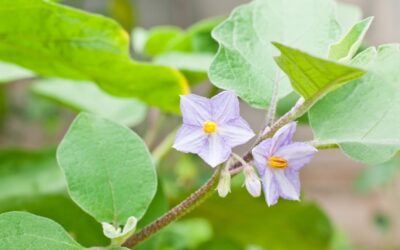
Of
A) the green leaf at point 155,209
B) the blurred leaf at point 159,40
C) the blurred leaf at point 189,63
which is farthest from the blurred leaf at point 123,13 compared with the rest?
the green leaf at point 155,209

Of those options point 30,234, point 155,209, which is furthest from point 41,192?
point 30,234

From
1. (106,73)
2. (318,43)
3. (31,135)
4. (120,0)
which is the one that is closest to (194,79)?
(106,73)

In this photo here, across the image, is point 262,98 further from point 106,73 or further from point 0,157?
point 0,157

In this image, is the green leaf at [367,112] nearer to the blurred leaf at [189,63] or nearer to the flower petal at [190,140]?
the flower petal at [190,140]

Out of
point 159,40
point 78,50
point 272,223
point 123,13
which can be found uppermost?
point 78,50

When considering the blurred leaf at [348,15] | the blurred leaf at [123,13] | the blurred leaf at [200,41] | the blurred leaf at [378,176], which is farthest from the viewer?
the blurred leaf at [378,176]

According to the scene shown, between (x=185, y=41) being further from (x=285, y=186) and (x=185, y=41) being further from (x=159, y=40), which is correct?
(x=285, y=186)
